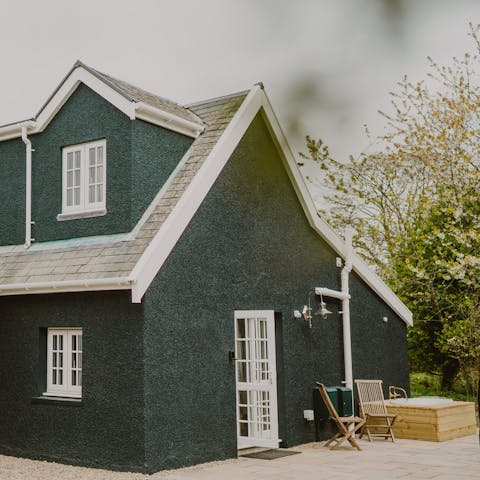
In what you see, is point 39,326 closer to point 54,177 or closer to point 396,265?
point 54,177

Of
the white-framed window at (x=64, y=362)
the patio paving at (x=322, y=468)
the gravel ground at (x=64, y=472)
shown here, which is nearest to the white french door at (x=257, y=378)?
the patio paving at (x=322, y=468)

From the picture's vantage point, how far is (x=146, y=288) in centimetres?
899

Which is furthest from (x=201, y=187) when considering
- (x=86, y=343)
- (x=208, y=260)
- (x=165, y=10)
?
(x=165, y=10)

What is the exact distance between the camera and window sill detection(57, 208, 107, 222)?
10500 millimetres

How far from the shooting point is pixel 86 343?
957 cm

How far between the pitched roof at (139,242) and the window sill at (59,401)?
1.69m

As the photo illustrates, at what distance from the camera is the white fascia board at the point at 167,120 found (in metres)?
10.3

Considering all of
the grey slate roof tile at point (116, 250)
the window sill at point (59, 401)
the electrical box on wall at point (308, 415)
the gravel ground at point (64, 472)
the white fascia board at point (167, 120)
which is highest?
the white fascia board at point (167, 120)

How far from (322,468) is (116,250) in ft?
14.8

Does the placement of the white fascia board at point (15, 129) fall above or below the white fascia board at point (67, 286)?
above

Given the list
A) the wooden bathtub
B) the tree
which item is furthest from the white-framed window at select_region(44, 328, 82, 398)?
the tree

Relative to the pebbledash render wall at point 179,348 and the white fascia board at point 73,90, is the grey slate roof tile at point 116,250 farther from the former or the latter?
the pebbledash render wall at point 179,348

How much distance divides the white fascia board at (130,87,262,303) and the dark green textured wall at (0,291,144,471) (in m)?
0.55

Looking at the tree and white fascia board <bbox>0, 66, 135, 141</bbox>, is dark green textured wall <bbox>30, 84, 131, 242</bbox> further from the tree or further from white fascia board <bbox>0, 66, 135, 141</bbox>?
the tree
